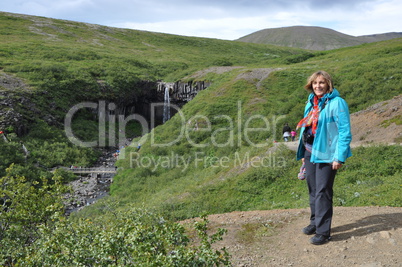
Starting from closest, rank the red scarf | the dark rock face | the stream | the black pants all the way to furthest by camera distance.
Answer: the black pants < the red scarf < the stream < the dark rock face

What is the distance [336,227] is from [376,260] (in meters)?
1.35

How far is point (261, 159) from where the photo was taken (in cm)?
1719

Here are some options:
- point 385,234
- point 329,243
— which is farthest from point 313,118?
point 385,234

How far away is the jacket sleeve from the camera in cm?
572

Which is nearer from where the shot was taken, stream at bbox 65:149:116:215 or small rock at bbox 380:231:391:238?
small rock at bbox 380:231:391:238

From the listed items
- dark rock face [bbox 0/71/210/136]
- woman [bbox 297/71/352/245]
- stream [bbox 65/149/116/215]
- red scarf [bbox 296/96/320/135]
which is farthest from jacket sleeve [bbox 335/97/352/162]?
dark rock face [bbox 0/71/210/136]

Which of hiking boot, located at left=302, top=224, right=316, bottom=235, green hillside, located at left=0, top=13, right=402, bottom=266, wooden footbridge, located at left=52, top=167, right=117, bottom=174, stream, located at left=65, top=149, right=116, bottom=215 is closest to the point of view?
hiking boot, located at left=302, top=224, right=316, bottom=235

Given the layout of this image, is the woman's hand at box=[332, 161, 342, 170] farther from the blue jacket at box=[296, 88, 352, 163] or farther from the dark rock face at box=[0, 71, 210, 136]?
the dark rock face at box=[0, 71, 210, 136]

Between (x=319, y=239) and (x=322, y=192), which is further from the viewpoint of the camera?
(x=319, y=239)

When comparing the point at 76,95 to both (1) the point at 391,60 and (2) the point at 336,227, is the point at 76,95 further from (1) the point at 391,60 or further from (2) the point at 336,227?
(2) the point at 336,227

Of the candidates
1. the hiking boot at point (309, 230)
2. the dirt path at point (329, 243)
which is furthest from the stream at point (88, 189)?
the hiking boot at point (309, 230)

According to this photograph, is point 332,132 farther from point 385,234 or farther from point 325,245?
point 385,234

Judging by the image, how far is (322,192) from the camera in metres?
6.09

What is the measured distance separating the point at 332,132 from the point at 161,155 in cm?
2219
